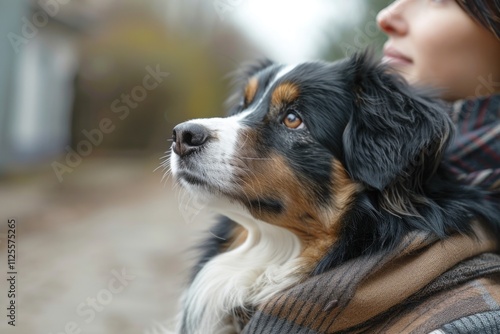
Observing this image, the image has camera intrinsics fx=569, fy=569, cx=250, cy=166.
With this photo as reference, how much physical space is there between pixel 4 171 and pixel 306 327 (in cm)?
929

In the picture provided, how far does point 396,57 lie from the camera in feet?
8.91

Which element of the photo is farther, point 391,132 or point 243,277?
point 243,277

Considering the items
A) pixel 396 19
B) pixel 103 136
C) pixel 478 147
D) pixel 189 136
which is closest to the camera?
pixel 189 136

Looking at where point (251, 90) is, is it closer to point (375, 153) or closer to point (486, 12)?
point (375, 153)

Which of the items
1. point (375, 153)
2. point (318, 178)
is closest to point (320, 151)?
point (318, 178)

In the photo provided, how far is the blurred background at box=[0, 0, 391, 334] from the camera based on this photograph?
587 cm

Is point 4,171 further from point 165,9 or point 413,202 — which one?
point 413,202

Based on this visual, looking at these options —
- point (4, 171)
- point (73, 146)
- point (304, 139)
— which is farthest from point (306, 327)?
point (73, 146)

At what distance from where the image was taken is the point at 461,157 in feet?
8.00

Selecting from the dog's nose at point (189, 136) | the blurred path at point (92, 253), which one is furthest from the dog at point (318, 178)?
the blurred path at point (92, 253)

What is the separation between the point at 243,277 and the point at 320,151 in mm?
620

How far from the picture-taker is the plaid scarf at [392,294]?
1.92m

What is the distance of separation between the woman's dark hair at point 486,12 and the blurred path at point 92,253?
5.49 ft

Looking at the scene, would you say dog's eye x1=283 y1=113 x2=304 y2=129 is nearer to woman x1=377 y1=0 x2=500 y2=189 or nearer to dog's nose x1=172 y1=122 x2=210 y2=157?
dog's nose x1=172 y1=122 x2=210 y2=157
